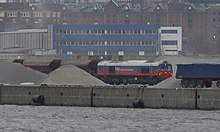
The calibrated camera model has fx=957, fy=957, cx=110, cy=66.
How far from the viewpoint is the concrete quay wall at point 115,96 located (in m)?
63.3

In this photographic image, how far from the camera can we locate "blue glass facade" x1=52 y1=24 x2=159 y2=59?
139m

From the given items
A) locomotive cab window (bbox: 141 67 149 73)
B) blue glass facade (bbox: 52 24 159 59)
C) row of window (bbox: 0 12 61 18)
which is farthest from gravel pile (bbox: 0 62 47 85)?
row of window (bbox: 0 12 61 18)

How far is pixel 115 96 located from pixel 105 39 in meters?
75.9

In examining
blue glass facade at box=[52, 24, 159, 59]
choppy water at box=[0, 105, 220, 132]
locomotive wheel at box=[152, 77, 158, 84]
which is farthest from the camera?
blue glass facade at box=[52, 24, 159, 59]

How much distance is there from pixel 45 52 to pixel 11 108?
72892 millimetres

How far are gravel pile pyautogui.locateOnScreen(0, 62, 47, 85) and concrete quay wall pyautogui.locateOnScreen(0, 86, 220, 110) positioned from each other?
8.81 meters

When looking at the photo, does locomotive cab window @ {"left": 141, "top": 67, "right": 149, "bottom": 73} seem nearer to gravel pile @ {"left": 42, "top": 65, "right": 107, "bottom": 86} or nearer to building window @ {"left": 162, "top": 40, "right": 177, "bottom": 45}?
gravel pile @ {"left": 42, "top": 65, "right": 107, "bottom": 86}

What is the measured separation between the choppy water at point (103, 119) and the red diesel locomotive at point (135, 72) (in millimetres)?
21683

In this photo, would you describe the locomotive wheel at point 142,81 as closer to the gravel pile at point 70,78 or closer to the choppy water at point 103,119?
the gravel pile at point 70,78

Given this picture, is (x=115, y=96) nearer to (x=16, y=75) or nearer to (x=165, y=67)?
(x=16, y=75)

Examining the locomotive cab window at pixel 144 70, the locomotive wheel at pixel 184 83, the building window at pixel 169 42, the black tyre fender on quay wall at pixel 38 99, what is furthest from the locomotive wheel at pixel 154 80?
the building window at pixel 169 42

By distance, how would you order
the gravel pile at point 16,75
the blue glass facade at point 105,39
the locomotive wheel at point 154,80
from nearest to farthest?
the gravel pile at point 16,75 → the locomotive wheel at point 154,80 → the blue glass facade at point 105,39

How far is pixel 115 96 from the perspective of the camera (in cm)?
6544

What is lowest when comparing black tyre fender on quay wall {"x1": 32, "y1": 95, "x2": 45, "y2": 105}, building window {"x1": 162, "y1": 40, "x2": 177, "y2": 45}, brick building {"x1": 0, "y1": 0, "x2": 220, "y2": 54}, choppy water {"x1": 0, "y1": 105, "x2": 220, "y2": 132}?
choppy water {"x1": 0, "y1": 105, "x2": 220, "y2": 132}
